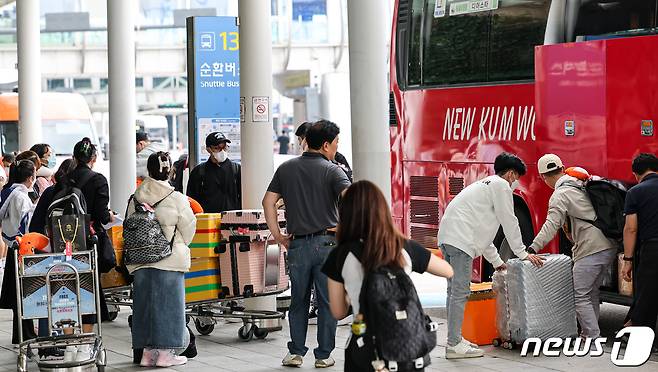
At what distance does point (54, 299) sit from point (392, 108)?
656 cm

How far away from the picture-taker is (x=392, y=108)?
15500 mm

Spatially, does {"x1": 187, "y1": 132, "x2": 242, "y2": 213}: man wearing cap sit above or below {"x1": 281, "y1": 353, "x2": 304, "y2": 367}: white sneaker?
above

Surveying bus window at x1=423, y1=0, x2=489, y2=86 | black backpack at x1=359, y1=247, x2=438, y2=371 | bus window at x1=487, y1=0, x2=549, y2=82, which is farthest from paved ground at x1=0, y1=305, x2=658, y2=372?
black backpack at x1=359, y1=247, x2=438, y2=371

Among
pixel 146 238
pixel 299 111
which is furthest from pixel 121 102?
pixel 299 111

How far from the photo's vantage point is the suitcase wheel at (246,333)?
38.2ft

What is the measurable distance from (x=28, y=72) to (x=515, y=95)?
43.9 feet

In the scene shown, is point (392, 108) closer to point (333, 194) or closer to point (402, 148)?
point (402, 148)

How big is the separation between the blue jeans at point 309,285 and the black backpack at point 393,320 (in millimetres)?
3794

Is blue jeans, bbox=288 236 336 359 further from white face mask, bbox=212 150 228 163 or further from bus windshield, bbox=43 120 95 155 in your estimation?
bus windshield, bbox=43 120 95 155

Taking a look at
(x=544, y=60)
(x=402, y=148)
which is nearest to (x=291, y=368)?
(x=544, y=60)

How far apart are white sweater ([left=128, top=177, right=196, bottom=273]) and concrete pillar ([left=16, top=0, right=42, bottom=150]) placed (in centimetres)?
1444

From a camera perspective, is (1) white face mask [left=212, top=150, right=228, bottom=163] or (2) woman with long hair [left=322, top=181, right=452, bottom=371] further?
(1) white face mask [left=212, top=150, right=228, bottom=163]

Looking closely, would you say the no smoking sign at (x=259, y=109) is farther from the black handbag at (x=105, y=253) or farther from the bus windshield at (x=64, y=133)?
the bus windshield at (x=64, y=133)

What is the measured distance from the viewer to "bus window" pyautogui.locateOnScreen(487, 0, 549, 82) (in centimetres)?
1291
